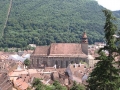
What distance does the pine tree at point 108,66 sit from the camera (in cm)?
1767

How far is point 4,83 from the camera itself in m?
41.9

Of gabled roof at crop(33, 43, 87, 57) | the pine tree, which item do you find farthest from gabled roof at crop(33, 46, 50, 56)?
the pine tree

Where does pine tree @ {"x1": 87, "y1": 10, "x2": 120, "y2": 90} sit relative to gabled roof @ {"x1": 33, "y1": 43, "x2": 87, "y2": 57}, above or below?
above

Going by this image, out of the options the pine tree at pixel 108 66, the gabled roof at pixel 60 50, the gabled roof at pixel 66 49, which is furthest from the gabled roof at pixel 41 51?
the pine tree at pixel 108 66

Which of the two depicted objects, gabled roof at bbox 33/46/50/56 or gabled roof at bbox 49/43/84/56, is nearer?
gabled roof at bbox 49/43/84/56

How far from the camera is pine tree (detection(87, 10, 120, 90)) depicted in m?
17.7

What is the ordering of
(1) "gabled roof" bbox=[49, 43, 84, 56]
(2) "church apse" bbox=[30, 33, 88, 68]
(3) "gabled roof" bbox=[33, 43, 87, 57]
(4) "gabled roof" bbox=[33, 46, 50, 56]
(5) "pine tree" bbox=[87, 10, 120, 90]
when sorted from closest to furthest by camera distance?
(5) "pine tree" bbox=[87, 10, 120, 90], (2) "church apse" bbox=[30, 33, 88, 68], (1) "gabled roof" bbox=[49, 43, 84, 56], (3) "gabled roof" bbox=[33, 43, 87, 57], (4) "gabled roof" bbox=[33, 46, 50, 56]

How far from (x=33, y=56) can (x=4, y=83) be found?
50086mm

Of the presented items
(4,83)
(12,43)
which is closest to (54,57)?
(4,83)

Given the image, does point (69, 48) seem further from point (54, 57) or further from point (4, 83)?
point (4, 83)

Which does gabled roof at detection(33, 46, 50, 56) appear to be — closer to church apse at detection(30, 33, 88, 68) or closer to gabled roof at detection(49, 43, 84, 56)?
church apse at detection(30, 33, 88, 68)

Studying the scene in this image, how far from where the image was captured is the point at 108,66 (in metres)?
18.0

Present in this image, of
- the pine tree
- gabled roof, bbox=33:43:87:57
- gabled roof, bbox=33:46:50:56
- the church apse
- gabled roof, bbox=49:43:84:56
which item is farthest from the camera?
gabled roof, bbox=33:46:50:56

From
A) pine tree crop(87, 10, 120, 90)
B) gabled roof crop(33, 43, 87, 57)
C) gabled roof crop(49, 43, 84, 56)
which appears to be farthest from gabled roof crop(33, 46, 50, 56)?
pine tree crop(87, 10, 120, 90)
